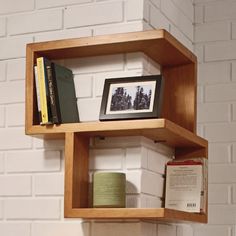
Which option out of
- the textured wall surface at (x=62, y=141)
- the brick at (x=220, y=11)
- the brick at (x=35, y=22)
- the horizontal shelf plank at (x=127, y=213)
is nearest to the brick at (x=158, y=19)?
the textured wall surface at (x=62, y=141)

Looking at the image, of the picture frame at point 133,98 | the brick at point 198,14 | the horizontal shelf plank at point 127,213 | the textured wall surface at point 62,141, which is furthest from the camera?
the brick at point 198,14

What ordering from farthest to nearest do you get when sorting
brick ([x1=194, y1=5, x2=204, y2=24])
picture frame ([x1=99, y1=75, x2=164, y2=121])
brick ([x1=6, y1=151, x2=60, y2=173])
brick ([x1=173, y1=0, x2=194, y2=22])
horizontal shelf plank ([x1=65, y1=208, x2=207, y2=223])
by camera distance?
brick ([x1=194, y1=5, x2=204, y2=24]) < brick ([x1=173, y1=0, x2=194, y2=22]) < brick ([x1=6, y1=151, x2=60, y2=173]) < picture frame ([x1=99, y1=75, x2=164, y2=121]) < horizontal shelf plank ([x1=65, y1=208, x2=207, y2=223])

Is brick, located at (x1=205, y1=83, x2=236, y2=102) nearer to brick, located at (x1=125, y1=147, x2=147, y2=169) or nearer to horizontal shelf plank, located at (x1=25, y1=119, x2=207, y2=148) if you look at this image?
horizontal shelf plank, located at (x1=25, y1=119, x2=207, y2=148)

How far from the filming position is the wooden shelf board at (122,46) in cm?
198

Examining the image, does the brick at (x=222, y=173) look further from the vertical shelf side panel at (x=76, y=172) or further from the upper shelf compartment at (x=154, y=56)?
the vertical shelf side panel at (x=76, y=172)

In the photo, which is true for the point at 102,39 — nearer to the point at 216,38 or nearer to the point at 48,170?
the point at 48,170

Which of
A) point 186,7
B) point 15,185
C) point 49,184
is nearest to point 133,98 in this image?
point 49,184

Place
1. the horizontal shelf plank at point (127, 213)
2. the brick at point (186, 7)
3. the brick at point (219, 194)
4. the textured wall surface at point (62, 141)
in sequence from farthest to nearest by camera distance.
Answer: the brick at point (219, 194) → the brick at point (186, 7) → the textured wall surface at point (62, 141) → the horizontal shelf plank at point (127, 213)

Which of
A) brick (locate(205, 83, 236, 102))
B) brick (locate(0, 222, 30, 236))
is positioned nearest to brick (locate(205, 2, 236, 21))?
brick (locate(205, 83, 236, 102))

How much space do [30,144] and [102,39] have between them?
0.46 meters

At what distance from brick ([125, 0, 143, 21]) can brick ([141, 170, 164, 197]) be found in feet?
1.64

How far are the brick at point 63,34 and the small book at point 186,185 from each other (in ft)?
1.73

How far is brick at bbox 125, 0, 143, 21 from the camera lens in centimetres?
207

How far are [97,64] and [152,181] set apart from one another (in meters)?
0.43
